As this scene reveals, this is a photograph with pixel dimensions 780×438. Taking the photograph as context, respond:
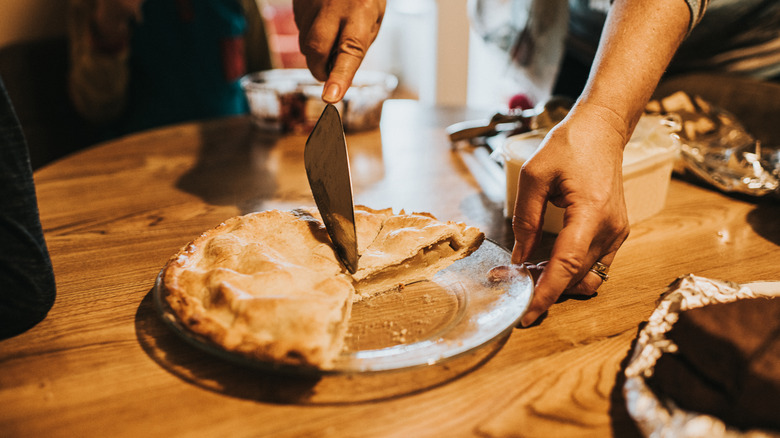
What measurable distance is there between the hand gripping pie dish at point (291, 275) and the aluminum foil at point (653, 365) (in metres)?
0.35

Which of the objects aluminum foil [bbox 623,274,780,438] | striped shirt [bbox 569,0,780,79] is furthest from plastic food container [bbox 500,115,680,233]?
striped shirt [bbox 569,0,780,79]

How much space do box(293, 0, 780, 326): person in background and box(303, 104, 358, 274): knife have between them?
0.28 feet

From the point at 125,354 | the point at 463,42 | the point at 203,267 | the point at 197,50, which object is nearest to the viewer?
the point at 125,354

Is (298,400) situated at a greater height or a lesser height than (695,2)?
lesser

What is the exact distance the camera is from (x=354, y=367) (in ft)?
2.09

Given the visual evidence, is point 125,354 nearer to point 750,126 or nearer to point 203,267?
point 203,267

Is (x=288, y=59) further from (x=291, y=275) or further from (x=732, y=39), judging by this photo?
(x=291, y=275)

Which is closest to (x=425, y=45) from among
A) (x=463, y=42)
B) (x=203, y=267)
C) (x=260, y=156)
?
(x=463, y=42)

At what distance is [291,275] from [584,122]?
598mm

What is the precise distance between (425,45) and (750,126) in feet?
17.7

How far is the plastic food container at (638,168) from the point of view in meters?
1.17

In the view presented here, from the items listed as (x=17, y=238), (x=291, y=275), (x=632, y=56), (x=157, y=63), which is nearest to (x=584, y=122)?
(x=632, y=56)

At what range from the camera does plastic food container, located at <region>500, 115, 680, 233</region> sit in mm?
1166

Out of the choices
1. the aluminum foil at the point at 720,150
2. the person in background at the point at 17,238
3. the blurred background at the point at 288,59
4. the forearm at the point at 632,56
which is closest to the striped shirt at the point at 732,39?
the aluminum foil at the point at 720,150
